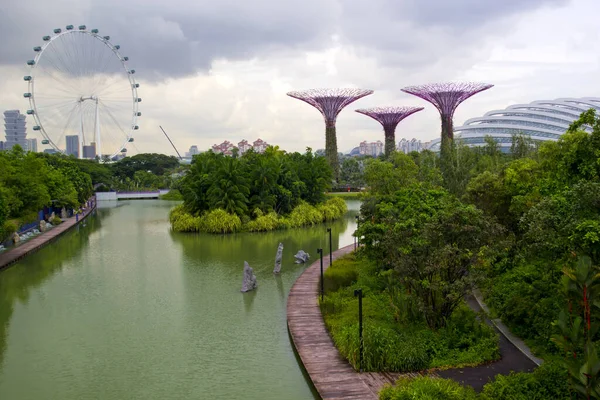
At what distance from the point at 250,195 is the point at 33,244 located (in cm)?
1295

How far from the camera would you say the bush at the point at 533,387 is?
8.19 m

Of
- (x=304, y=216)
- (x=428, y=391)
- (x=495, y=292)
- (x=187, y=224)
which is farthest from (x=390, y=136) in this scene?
(x=428, y=391)

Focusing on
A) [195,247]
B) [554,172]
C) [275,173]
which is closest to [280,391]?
[554,172]

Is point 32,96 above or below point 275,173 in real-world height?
above

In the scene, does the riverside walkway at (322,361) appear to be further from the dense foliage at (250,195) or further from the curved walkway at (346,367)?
the dense foliage at (250,195)

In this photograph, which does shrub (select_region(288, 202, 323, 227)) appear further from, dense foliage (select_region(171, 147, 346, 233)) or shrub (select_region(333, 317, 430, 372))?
shrub (select_region(333, 317, 430, 372))

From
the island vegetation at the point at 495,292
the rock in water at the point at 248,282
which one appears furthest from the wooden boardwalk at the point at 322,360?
the rock in water at the point at 248,282

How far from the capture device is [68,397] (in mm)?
10375

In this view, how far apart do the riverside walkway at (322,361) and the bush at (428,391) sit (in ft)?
2.65

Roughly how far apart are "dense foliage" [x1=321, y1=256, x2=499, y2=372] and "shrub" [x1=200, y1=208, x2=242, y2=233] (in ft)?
57.8

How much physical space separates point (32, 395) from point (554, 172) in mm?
12440

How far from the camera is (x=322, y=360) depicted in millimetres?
11109

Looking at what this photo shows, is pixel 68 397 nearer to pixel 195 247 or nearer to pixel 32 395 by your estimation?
pixel 32 395

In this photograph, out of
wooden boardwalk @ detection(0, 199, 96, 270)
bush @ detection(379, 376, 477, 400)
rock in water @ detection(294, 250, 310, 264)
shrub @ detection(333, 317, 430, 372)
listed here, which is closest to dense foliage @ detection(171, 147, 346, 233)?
wooden boardwalk @ detection(0, 199, 96, 270)
